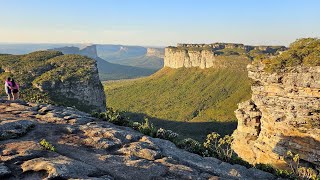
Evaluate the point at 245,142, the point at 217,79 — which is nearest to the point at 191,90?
the point at 217,79

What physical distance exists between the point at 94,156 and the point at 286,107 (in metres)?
32.8

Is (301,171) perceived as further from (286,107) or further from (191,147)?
(286,107)

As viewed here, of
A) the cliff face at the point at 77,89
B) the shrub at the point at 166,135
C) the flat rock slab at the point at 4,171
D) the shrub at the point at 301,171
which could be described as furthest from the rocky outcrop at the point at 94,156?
the cliff face at the point at 77,89

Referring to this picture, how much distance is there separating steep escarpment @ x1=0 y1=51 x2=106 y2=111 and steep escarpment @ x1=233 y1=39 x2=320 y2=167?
4098 centimetres

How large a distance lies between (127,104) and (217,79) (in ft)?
156

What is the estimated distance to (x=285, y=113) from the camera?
152 ft

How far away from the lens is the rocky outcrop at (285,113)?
43.0 m

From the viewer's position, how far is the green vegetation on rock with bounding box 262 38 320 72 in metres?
45.9

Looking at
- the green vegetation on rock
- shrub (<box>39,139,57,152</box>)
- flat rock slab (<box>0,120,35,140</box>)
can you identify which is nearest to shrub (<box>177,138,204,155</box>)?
shrub (<box>39,139,57,152</box>)

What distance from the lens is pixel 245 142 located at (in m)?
57.4

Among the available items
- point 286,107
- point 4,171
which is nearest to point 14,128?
point 4,171

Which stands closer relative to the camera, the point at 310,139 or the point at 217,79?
the point at 310,139

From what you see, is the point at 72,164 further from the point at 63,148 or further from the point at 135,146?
the point at 135,146

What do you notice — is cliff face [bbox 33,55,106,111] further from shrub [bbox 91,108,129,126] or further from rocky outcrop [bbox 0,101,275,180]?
rocky outcrop [bbox 0,101,275,180]
